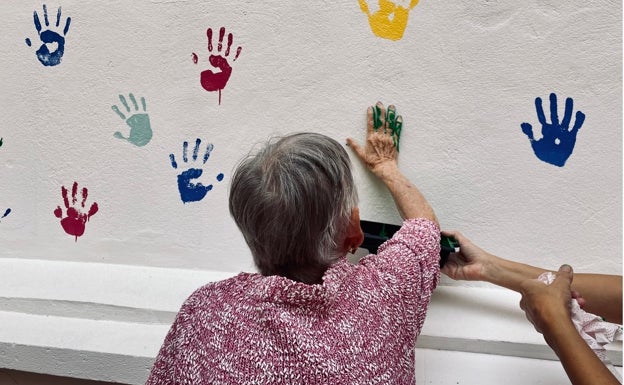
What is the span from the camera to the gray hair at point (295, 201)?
86cm

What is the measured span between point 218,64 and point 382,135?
21.2 inches

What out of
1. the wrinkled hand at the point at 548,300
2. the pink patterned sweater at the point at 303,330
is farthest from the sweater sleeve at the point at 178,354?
the wrinkled hand at the point at 548,300

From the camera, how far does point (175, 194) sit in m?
1.55

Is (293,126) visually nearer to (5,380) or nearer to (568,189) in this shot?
(568,189)

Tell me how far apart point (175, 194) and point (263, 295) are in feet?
2.60

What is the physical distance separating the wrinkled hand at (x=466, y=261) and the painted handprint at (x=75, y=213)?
1159 millimetres

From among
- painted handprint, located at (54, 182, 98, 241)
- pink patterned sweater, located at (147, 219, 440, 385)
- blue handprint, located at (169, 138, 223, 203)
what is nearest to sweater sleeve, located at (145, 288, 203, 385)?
pink patterned sweater, located at (147, 219, 440, 385)

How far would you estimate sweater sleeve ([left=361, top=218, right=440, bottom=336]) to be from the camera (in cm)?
98

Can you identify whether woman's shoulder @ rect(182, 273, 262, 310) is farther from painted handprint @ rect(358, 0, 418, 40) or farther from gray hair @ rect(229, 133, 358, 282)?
painted handprint @ rect(358, 0, 418, 40)

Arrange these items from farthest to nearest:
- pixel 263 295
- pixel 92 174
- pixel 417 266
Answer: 1. pixel 92 174
2. pixel 417 266
3. pixel 263 295

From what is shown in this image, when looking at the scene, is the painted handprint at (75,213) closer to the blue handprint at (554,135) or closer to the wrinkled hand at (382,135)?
the wrinkled hand at (382,135)

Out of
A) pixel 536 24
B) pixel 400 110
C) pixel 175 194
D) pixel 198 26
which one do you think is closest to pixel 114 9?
pixel 198 26

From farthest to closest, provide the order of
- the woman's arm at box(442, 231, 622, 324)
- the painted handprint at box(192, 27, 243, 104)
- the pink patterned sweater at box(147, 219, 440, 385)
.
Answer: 1. the painted handprint at box(192, 27, 243, 104)
2. the woman's arm at box(442, 231, 622, 324)
3. the pink patterned sweater at box(147, 219, 440, 385)

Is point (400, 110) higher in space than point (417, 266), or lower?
higher
